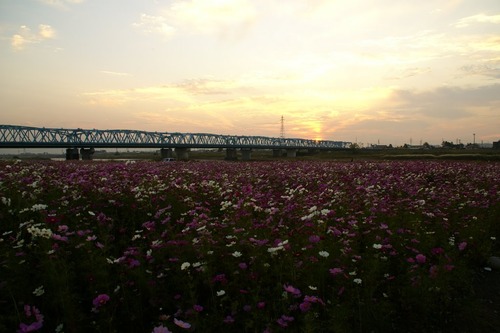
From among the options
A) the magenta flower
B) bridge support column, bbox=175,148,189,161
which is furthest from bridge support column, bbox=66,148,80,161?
the magenta flower

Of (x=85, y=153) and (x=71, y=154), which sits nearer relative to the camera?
(x=71, y=154)

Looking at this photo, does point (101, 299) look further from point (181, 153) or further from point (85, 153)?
point (181, 153)

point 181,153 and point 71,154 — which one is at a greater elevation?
point 181,153

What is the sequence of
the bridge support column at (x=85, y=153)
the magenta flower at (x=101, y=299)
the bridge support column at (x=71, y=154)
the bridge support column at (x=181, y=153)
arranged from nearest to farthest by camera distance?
1. the magenta flower at (x=101, y=299)
2. the bridge support column at (x=71, y=154)
3. the bridge support column at (x=85, y=153)
4. the bridge support column at (x=181, y=153)

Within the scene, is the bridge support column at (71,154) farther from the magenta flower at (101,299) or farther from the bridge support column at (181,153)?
the magenta flower at (101,299)

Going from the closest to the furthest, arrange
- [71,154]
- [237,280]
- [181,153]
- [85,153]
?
[237,280]
[71,154]
[85,153]
[181,153]

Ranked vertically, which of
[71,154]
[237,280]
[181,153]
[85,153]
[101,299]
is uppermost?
[181,153]

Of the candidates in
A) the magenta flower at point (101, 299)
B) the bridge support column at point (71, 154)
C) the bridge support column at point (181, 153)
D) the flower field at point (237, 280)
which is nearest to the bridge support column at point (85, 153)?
the bridge support column at point (71, 154)

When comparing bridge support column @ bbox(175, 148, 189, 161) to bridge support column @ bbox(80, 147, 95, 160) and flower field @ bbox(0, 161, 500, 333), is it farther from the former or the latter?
flower field @ bbox(0, 161, 500, 333)

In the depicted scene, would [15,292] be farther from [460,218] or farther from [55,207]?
[460,218]

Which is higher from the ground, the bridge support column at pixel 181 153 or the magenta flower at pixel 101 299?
the bridge support column at pixel 181 153

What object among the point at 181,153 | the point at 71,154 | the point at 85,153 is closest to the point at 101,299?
the point at 71,154

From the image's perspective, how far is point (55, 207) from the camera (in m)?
6.50

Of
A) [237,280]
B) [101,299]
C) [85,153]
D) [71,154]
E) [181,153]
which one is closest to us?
[101,299]
